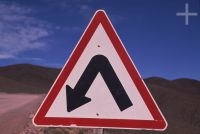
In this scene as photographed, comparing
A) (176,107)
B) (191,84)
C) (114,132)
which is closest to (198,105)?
(176,107)

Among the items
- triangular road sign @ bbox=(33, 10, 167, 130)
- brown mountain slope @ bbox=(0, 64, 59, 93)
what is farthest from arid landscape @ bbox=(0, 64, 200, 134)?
triangular road sign @ bbox=(33, 10, 167, 130)

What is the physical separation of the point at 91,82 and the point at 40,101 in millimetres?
22326

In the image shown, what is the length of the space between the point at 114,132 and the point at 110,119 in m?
17.0

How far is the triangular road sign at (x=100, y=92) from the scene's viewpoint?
14.9 ft

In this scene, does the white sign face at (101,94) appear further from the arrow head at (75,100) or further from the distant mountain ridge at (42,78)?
the distant mountain ridge at (42,78)

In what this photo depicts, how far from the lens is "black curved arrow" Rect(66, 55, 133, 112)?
4573mm

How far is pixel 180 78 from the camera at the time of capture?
106 metres

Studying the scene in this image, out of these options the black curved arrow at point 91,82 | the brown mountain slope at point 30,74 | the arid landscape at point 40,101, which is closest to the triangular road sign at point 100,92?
the black curved arrow at point 91,82

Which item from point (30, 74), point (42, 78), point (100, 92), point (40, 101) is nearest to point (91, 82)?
point (100, 92)

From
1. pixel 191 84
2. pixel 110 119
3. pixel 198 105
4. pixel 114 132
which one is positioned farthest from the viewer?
pixel 191 84

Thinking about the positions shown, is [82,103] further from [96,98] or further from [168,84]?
[168,84]

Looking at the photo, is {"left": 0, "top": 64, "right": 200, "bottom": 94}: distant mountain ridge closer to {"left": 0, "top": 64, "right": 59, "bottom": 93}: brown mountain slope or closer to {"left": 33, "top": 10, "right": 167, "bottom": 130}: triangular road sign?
{"left": 0, "top": 64, "right": 59, "bottom": 93}: brown mountain slope

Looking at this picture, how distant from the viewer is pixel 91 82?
15.0 ft

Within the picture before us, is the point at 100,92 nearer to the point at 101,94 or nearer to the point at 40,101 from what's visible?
the point at 101,94
